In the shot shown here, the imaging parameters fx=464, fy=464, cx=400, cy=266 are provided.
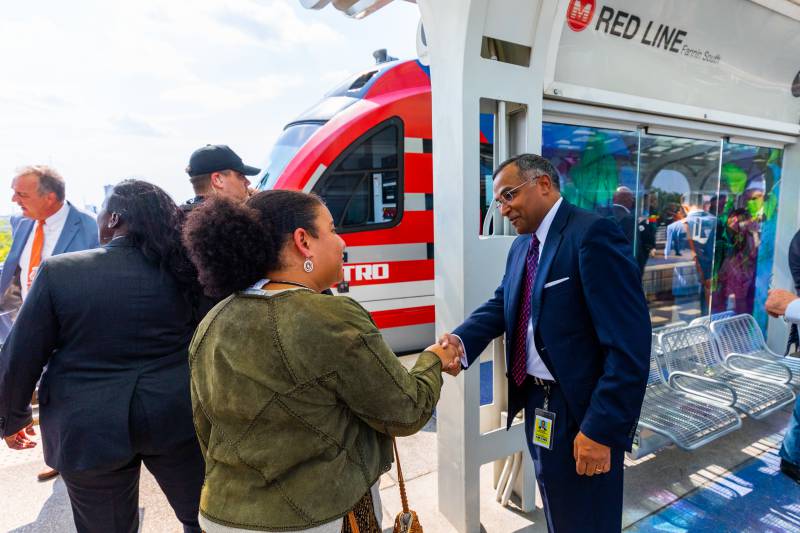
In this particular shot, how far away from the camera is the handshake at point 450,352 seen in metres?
1.63

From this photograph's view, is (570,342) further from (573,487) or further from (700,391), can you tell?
(700,391)

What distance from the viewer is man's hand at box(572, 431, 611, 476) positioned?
152 cm

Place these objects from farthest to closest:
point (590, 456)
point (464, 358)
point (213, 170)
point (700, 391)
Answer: point (700, 391) → point (213, 170) → point (464, 358) → point (590, 456)

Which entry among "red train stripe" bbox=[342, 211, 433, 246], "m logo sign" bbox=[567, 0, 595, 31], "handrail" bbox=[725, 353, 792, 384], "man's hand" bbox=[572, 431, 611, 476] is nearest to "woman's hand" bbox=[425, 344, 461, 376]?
"man's hand" bbox=[572, 431, 611, 476]

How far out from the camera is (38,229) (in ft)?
10.6

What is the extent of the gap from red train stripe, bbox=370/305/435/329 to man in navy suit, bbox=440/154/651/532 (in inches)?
115

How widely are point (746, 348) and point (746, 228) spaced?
138cm

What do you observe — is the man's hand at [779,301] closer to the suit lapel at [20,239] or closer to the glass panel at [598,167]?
the glass panel at [598,167]

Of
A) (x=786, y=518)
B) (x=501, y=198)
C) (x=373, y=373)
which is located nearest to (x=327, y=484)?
(x=373, y=373)

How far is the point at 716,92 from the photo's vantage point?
3711 mm

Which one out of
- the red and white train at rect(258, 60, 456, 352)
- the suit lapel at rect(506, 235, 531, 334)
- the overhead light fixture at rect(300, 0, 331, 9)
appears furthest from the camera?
the red and white train at rect(258, 60, 456, 352)

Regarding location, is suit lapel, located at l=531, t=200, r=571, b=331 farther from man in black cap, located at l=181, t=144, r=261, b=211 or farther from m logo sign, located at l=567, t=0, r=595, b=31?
m logo sign, located at l=567, t=0, r=595, b=31

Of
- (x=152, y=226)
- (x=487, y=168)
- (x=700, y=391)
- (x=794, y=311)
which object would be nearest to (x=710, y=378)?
(x=700, y=391)

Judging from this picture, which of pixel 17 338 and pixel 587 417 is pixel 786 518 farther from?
pixel 17 338
